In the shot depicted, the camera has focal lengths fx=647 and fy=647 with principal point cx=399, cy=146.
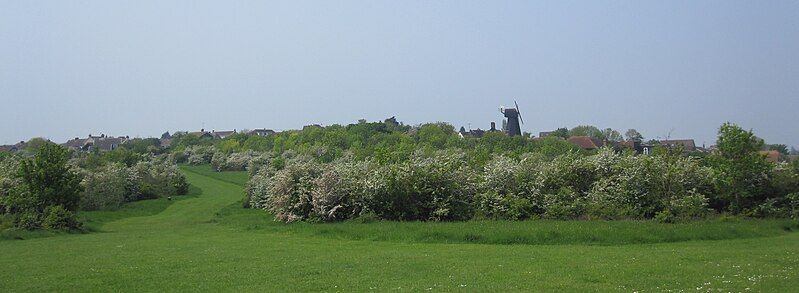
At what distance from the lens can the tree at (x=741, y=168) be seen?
3366 cm

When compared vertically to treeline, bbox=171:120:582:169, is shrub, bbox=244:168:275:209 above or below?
below

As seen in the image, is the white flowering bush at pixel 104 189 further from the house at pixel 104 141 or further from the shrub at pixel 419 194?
the house at pixel 104 141

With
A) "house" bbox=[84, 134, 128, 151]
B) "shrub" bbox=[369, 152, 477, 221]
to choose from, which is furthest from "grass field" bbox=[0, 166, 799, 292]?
"house" bbox=[84, 134, 128, 151]

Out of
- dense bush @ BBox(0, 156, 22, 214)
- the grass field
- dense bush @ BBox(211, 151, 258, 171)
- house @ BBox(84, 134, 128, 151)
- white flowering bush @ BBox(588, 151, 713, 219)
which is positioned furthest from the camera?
house @ BBox(84, 134, 128, 151)

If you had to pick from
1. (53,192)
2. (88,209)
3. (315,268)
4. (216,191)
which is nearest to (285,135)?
(216,191)

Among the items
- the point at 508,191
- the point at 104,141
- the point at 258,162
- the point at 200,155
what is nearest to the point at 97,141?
the point at 104,141

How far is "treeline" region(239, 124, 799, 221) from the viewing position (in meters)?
33.7

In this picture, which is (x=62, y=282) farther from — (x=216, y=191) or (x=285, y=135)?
(x=285, y=135)

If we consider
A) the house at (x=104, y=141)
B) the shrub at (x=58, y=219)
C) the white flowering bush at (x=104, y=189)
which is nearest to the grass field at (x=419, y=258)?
the shrub at (x=58, y=219)

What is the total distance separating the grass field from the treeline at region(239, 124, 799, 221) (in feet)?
9.54

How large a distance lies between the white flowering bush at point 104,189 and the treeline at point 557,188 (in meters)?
19.8

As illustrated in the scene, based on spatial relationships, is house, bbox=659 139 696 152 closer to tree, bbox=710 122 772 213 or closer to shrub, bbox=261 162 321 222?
tree, bbox=710 122 772 213

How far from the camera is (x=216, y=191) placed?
70625mm

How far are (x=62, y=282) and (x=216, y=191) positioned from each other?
55.0 meters
